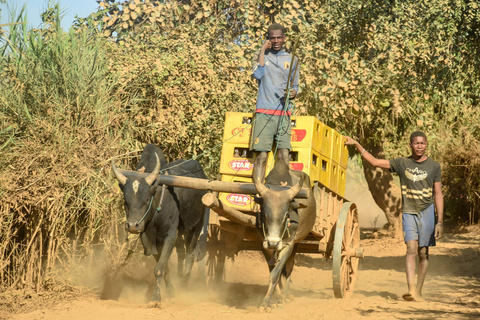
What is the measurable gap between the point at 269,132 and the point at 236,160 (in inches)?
24.1

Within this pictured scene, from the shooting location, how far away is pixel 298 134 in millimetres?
8148

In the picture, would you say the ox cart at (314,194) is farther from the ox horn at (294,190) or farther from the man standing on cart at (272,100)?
the ox horn at (294,190)

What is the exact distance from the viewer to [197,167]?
9.28 m

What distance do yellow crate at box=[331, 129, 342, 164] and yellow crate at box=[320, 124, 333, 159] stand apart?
8 cm

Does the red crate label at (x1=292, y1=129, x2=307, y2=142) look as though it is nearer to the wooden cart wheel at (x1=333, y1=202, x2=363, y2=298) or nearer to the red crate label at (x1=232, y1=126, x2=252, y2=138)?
the red crate label at (x1=232, y1=126, x2=252, y2=138)

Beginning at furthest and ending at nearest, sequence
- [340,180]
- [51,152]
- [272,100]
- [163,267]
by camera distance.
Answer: [340,180], [272,100], [51,152], [163,267]

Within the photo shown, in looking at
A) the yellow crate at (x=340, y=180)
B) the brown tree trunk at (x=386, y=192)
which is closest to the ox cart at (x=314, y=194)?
the yellow crate at (x=340, y=180)

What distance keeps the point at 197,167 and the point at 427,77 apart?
4.82 m

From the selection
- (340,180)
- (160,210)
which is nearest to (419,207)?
(340,180)

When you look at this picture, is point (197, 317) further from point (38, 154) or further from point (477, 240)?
point (477, 240)

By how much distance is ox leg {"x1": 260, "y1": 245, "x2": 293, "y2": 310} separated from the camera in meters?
7.21

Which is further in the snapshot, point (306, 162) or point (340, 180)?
point (340, 180)

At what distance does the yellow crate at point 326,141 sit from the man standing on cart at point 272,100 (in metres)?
0.69

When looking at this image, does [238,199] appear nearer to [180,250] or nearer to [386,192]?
[180,250]
